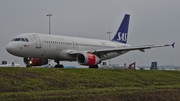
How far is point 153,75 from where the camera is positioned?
31.6 meters

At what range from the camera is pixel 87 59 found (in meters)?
36.4

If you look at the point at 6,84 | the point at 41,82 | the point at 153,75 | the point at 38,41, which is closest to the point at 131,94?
the point at 41,82

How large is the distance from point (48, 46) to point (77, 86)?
1474cm

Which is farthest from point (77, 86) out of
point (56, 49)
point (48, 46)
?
point (56, 49)

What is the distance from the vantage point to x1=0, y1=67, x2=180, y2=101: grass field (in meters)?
18.4

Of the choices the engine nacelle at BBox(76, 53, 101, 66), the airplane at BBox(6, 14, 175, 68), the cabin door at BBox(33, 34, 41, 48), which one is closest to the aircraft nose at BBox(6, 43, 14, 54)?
the airplane at BBox(6, 14, 175, 68)

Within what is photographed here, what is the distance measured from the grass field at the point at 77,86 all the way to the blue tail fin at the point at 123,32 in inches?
824

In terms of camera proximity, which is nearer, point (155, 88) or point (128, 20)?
point (155, 88)

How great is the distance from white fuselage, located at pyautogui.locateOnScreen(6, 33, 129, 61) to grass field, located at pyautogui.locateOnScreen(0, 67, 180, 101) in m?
9.17

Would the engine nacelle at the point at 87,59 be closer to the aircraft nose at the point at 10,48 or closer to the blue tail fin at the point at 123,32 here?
the aircraft nose at the point at 10,48

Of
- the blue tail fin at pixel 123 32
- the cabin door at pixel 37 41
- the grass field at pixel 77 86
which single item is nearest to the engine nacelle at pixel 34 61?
the cabin door at pixel 37 41

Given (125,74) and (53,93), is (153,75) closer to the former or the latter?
(125,74)

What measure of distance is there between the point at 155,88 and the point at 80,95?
772 cm

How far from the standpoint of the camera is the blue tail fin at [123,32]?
50.1m
